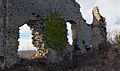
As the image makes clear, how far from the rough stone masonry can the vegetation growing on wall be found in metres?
0.45

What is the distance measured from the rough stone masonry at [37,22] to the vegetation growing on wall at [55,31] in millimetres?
450

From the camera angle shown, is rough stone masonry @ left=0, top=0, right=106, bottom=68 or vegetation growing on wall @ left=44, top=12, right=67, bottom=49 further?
vegetation growing on wall @ left=44, top=12, right=67, bottom=49

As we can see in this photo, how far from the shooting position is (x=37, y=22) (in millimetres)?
23766

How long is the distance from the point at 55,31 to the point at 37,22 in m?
1.44

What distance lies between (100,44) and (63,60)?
4.27 m

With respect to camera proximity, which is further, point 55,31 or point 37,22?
point 55,31

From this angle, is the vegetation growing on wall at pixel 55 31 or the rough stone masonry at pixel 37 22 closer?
the rough stone masonry at pixel 37 22

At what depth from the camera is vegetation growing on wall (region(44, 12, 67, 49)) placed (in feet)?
78.2

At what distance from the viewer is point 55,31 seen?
24.2 meters

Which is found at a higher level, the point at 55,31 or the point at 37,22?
the point at 37,22

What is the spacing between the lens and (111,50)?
85.6 ft

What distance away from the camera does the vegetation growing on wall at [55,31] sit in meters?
23.8

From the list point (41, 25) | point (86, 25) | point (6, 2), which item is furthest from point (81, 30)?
point (6, 2)

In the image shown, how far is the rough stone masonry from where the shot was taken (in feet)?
67.2
